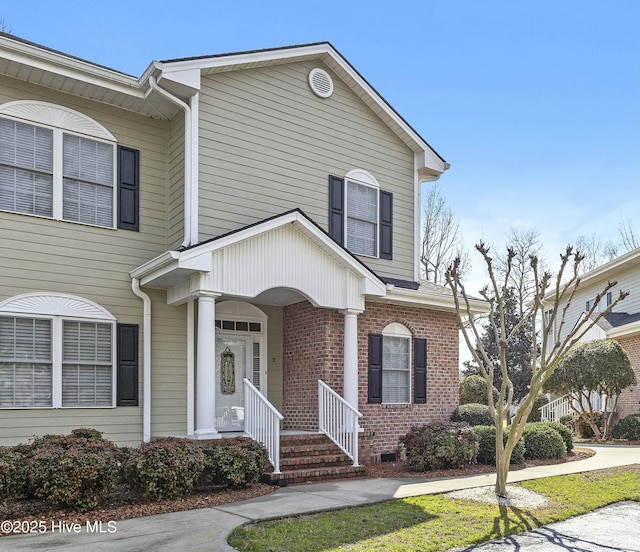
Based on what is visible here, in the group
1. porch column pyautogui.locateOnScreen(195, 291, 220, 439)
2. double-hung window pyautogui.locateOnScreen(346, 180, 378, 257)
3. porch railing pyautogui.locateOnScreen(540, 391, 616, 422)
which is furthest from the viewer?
porch railing pyautogui.locateOnScreen(540, 391, 616, 422)

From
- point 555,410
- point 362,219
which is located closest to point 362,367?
point 362,219

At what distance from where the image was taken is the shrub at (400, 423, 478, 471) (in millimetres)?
11695

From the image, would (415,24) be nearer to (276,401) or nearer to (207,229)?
(207,229)

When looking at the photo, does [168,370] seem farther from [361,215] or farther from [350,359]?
[361,215]

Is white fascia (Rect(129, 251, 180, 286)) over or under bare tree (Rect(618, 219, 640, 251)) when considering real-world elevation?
under

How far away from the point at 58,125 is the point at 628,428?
16.9 m

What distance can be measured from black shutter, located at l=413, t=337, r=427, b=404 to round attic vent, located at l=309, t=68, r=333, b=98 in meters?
5.53

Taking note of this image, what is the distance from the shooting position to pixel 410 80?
1784cm

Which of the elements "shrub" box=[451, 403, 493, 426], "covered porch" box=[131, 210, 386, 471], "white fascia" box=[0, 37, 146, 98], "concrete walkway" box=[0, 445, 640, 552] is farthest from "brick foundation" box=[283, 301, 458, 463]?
"white fascia" box=[0, 37, 146, 98]

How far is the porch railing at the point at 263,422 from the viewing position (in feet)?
33.9

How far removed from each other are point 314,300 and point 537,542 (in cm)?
600

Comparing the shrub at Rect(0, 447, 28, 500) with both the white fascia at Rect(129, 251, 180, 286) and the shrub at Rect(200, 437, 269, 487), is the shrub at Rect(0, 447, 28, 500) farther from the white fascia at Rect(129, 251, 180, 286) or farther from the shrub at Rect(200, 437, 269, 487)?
the white fascia at Rect(129, 251, 180, 286)

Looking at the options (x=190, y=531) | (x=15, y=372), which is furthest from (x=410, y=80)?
(x=190, y=531)

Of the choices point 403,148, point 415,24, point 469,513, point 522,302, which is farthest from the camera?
point 522,302
